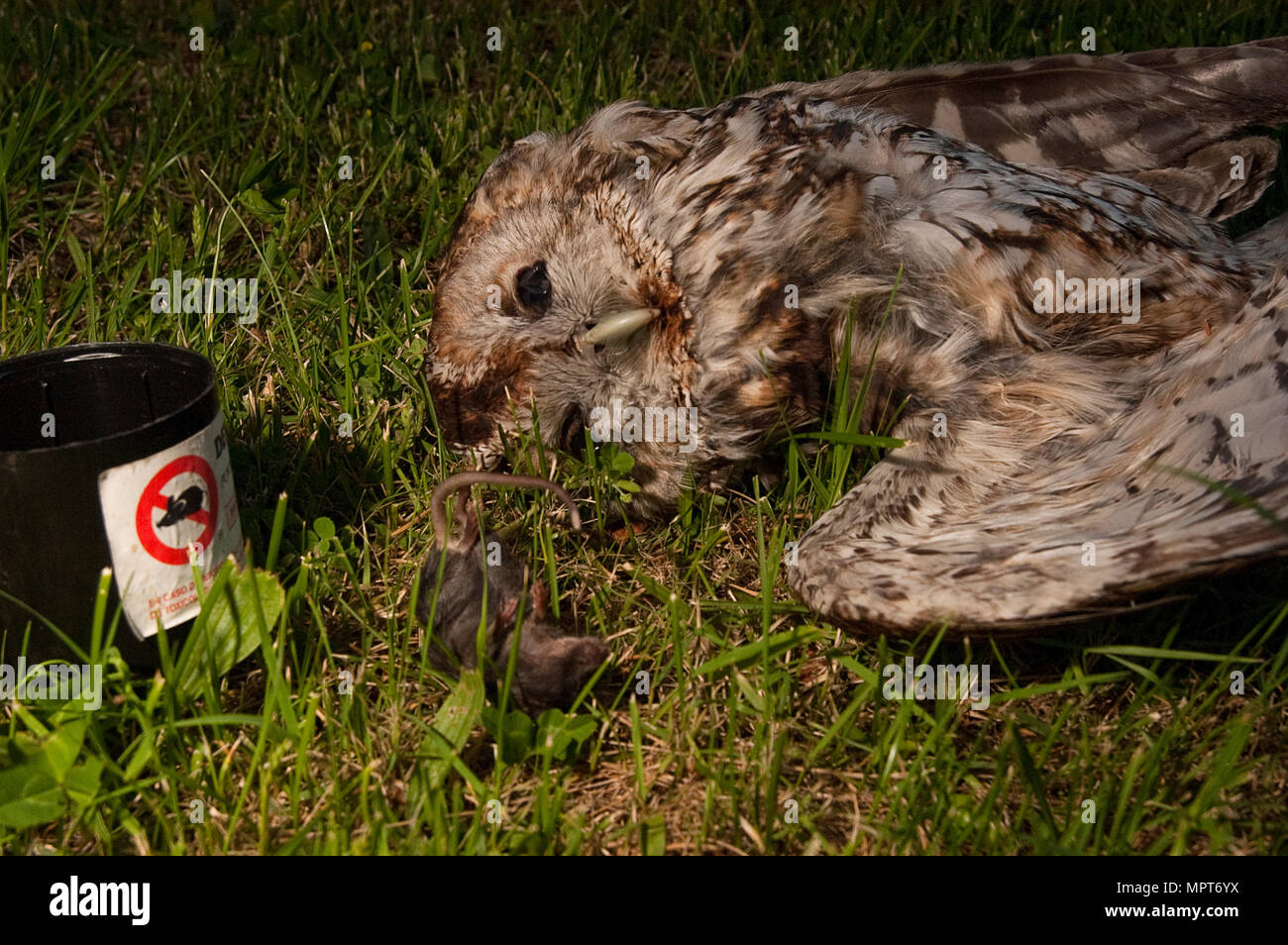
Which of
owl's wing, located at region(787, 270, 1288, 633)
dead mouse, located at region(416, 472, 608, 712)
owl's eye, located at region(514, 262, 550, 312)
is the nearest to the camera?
owl's wing, located at region(787, 270, 1288, 633)

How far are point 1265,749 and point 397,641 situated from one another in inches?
71.2

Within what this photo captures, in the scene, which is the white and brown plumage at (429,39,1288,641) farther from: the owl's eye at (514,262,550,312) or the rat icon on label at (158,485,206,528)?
the rat icon on label at (158,485,206,528)

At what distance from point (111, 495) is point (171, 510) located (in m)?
0.12

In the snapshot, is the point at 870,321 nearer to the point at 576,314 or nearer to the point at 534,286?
the point at 576,314

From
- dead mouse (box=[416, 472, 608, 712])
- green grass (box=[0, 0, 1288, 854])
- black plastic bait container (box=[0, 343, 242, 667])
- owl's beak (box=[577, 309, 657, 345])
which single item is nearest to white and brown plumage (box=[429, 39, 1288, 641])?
owl's beak (box=[577, 309, 657, 345])

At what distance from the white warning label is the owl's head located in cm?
67

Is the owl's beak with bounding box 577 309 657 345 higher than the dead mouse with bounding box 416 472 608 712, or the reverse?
the owl's beak with bounding box 577 309 657 345

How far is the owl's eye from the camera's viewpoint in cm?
290

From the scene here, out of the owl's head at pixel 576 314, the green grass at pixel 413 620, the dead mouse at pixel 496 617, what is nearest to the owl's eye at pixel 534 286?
the owl's head at pixel 576 314

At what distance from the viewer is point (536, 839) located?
2203mm

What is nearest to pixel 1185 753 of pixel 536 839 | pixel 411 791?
pixel 536 839

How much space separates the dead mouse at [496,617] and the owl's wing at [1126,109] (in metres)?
1.48

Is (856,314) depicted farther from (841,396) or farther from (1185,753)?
(1185,753)

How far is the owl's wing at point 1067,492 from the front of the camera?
2164 millimetres
